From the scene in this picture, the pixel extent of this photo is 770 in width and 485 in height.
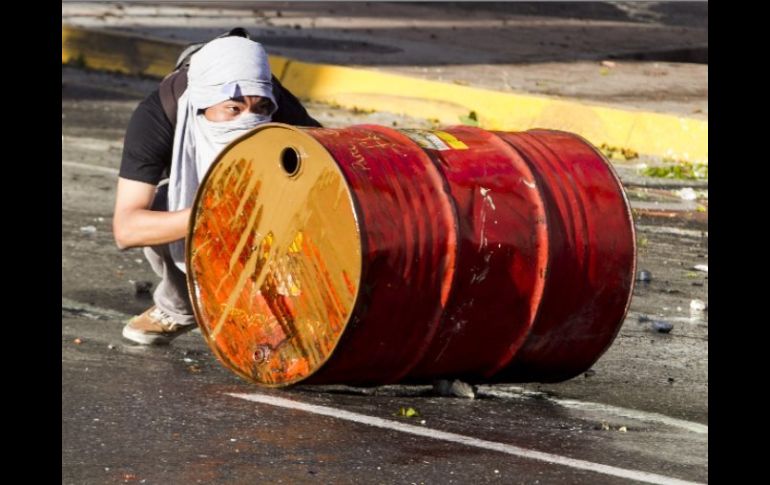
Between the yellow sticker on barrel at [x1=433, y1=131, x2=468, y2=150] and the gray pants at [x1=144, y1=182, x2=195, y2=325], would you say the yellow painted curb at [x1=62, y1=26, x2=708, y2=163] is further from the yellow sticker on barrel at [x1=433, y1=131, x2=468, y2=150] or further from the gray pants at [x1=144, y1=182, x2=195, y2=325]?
the yellow sticker on barrel at [x1=433, y1=131, x2=468, y2=150]

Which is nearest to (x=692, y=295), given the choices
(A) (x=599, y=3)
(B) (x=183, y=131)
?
(B) (x=183, y=131)

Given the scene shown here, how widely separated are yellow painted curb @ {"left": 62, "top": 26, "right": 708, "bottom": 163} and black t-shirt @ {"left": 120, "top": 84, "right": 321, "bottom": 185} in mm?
5496

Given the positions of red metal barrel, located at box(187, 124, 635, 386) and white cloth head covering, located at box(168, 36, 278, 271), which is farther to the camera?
white cloth head covering, located at box(168, 36, 278, 271)

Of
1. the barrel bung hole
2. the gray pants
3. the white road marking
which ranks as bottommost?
the white road marking

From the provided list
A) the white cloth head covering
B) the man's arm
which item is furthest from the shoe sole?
the white cloth head covering

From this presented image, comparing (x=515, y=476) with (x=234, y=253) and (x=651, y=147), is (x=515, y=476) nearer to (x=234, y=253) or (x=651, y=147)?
(x=234, y=253)

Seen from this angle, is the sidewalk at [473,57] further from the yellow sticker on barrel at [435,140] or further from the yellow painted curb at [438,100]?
the yellow sticker on barrel at [435,140]

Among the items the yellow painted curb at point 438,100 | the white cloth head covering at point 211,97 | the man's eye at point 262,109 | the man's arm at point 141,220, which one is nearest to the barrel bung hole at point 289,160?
the white cloth head covering at point 211,97

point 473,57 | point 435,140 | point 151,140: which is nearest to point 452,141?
point 435,140

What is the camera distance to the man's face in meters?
5.35

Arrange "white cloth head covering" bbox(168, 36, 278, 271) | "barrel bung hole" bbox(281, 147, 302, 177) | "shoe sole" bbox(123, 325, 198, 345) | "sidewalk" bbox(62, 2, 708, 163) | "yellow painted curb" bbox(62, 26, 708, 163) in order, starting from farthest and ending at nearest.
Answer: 1. "sidewalk" bbox(62, 2, 708, 163)
2. "yellow painted curb" bbox(62, 26, 708, 163)
3. "shoe sole" bbox(123, 325, 198, 345)
4. "white cloth head covering" bbox(168, 36, 278, 271)
5. "barrel bung hole" bbox(281, 147, 302, 177)

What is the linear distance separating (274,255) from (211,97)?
0.65 m

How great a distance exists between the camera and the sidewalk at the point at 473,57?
11281 millimetres

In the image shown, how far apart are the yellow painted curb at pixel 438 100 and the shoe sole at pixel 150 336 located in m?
5.39
